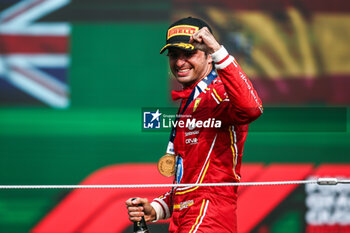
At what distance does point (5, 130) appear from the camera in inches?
84.4

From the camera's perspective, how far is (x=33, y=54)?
2.16 meters

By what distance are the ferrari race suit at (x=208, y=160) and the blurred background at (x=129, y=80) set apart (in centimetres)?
66

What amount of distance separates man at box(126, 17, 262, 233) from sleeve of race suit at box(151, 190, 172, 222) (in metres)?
0.02

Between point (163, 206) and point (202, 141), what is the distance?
0.30 metres

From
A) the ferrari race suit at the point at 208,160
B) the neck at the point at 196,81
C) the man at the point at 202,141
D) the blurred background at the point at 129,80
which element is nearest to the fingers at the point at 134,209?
the man at the point at 202,141

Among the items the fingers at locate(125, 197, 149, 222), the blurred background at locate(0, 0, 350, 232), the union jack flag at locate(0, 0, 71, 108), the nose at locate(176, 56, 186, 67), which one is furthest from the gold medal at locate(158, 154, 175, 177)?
the union jack flag at locate(0, 0, 71, 108)

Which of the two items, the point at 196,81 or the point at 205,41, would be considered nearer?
the point at 205,41

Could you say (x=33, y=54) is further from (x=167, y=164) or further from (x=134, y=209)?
(x=134, y=209)

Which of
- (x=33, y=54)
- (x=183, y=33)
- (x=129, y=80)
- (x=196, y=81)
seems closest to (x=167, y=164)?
(x=196, y=81)

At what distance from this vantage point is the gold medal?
1.60 metres

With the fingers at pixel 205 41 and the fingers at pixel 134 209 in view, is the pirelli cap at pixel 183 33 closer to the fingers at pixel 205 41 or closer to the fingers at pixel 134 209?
the fingers at pixel 205 41

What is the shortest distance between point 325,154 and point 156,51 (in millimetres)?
892

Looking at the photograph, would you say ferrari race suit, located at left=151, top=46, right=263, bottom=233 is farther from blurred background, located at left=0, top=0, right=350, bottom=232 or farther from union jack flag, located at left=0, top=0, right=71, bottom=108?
union jack flag, located at left=0, top=0, right=71, bottom=108

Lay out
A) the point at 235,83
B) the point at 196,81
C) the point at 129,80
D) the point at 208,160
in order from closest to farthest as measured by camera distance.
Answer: the point at 235,83 → the point at 208,160 → the point at 196,81 → the point at 129,80
